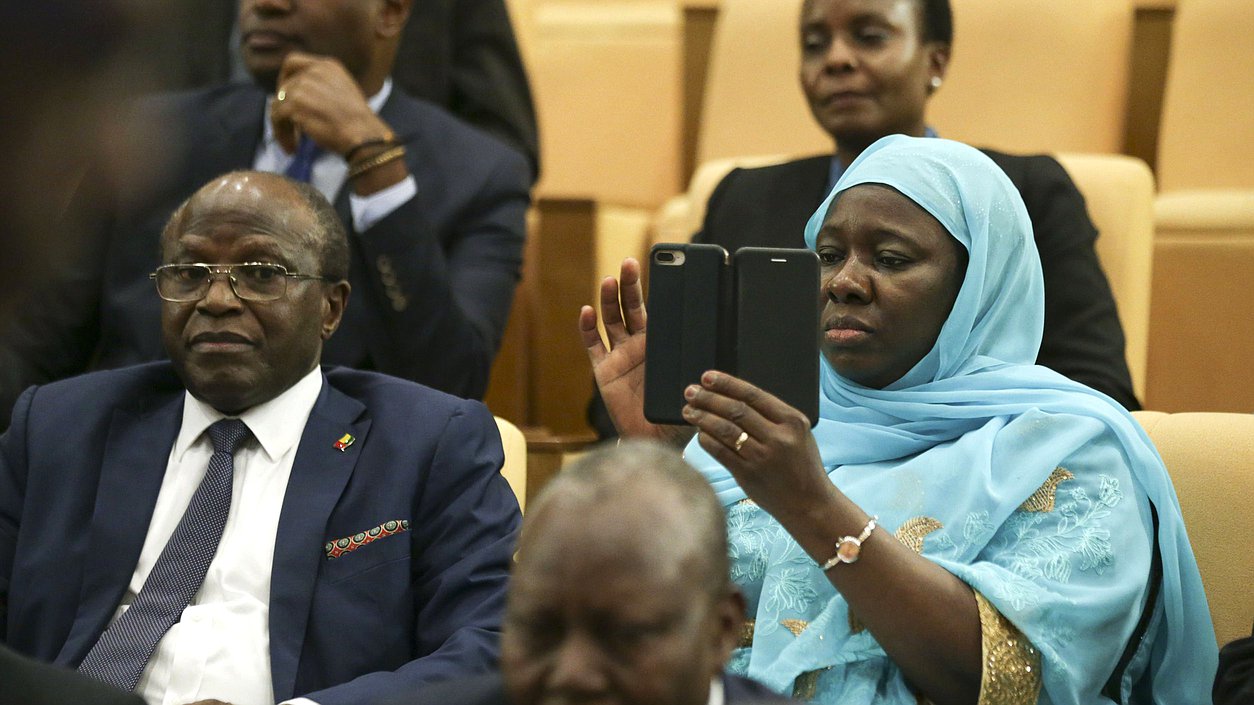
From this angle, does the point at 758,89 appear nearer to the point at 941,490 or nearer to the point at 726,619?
Answer: the point at 941,490

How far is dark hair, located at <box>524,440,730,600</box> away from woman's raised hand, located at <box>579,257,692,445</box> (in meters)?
0.67

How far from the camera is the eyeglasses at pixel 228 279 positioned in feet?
7.02

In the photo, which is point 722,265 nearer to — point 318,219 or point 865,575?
point 865,575

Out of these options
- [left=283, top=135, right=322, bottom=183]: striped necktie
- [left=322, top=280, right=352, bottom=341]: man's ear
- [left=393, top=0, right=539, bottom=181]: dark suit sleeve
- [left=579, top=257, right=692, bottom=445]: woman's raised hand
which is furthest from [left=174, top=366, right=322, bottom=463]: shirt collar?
[left=393, top=0, right=539, bottom=181]: dark suit sleeve

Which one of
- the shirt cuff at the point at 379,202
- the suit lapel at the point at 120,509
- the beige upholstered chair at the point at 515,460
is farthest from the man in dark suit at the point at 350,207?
the suit lapel at the point at 120,509

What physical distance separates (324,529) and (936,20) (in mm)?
1650

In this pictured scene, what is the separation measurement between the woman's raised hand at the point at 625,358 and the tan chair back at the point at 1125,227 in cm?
117

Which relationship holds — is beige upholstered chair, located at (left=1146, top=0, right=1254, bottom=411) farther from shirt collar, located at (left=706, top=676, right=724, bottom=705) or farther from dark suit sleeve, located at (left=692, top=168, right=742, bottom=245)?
shirt collar, located at (left=706, top=676, right=724, bottom=705)

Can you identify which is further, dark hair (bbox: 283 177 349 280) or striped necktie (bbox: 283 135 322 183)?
striped necktie (bbox: 283 135 322 183)

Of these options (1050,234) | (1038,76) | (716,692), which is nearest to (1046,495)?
(716,692)

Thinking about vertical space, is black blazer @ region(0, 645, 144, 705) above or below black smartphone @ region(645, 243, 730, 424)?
below

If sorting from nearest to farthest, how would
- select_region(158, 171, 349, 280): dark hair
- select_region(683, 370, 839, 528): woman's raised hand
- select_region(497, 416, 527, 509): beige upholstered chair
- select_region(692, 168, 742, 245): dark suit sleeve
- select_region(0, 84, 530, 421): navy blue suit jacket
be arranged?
select_region(683, 370, 839, 528): woman's raised hand, select_region(158, 171, 349, 280): dark hair, select_region(497, 416, 527, 509): beige upholstered chair, select_region(0, 84, 530, 421): navy blue suit jacket, select_region(692, 168, 742, 245): dark suit sleeve

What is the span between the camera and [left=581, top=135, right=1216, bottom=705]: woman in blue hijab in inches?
65.8

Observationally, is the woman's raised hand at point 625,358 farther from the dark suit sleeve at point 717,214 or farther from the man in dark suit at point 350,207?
the dark suit sleeve at point 717,214
